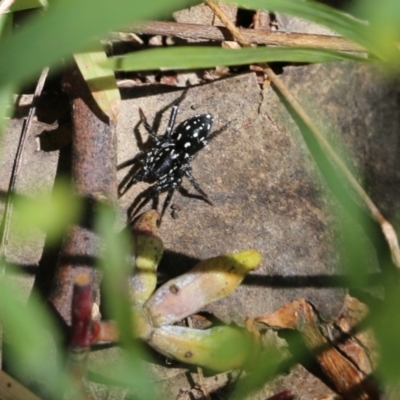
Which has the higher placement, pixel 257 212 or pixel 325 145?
pixel 325 145

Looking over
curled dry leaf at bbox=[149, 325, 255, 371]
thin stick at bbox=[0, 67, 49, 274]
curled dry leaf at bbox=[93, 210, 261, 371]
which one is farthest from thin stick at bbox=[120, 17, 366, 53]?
curled dry leaf at bbox=[149, 325, 255, 371]

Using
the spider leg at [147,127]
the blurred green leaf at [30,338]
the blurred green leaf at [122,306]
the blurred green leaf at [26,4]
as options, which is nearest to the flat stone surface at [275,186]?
the spider leg at [147,127]

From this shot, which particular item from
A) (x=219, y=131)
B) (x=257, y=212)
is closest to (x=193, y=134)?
(x=219, y=131)

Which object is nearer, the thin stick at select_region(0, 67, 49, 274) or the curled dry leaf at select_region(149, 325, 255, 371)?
the curled dry leaf at select_region(149, 325, 255, 371)

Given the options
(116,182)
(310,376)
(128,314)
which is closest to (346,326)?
(310,376)

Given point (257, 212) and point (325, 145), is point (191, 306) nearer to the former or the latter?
point (257, 212)

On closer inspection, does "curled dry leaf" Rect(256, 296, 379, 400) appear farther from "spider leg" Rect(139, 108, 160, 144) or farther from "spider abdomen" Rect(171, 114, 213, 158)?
"spider leg" Rect(139, 108, 160, 144)

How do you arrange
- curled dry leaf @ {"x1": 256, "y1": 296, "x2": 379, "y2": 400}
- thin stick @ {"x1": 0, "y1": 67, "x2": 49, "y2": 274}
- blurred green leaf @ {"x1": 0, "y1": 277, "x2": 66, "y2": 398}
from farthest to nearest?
thin stick @ {"x1": 0, "y1": 67, "x2": 49, "y2": 274}
curled dry leaf @ {"x1": 256, "y1": 296, "x2": 379, "y2": 400}
blurred green leaf @ {"x1": 0, "y1": 277, "x2": 66, "y2": 398}
